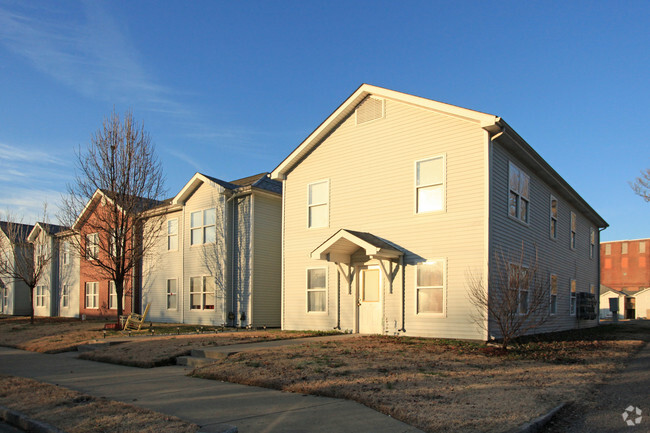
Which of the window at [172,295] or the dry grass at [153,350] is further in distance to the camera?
the window at [172,295]

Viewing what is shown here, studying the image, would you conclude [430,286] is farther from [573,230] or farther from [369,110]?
[573,230]

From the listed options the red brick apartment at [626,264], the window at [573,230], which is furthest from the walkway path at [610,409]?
the red brick apartment at [626,264]

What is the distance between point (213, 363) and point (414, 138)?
29.9 feet

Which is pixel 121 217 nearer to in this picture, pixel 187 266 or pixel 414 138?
pixel 187 266

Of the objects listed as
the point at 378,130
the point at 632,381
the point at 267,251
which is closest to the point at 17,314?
the point at 267,251

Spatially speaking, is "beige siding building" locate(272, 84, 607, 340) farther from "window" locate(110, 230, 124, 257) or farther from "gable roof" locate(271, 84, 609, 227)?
"window" locate(110, 230, 124, 257)

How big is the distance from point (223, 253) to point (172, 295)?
4.77 metres

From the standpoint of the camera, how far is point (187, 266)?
2405 cm

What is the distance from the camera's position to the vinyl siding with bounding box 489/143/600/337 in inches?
577

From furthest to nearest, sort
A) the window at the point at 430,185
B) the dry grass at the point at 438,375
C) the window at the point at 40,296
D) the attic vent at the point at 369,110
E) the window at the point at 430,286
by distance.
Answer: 1. the window at the point at 40,296
2. the attic vent at the point at 369,110
3. the window at the point at 430,185
4. the window at the point at 430,286
5. the dry grass at the point at 438,375

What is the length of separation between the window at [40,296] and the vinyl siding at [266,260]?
23.4m

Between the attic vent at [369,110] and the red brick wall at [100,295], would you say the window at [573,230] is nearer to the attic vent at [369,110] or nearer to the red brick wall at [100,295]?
the attic vent at [369,110]

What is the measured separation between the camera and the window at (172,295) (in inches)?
981

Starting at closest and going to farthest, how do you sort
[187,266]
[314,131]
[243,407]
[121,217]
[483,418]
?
[483,418]
[243,407]
[314,131]
[121,217]
[187,266]
